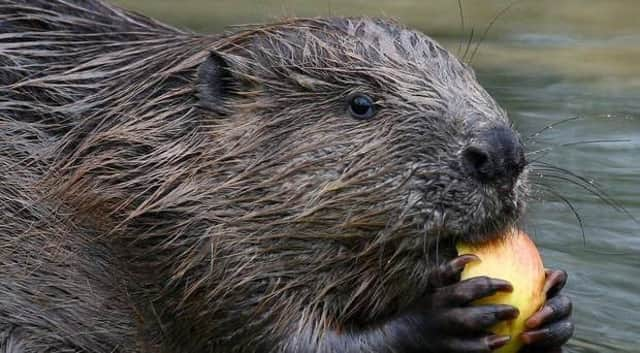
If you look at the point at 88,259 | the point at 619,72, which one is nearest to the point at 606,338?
the point at 88,259

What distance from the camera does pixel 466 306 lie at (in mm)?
4695

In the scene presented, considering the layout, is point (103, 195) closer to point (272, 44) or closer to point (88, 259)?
point (88, 259)

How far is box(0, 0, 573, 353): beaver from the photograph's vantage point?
188 inches

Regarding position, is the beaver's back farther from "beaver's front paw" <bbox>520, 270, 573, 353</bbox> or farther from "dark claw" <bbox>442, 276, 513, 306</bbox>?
"beaver's front paw" <bbox>520, 270, 573, 353</bbox>

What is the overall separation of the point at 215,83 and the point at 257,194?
0.43m

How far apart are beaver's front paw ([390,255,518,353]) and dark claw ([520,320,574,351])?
8 centimetres

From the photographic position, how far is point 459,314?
4676mm

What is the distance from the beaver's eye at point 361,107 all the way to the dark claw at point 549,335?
83 cm

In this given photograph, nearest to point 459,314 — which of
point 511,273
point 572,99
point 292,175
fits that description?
point 511,273

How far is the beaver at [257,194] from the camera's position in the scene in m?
4.78

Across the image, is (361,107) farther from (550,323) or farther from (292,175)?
(550,323)

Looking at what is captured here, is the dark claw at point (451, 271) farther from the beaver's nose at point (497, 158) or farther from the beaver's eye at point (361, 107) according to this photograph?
the beaver's eye at point (361, 107)

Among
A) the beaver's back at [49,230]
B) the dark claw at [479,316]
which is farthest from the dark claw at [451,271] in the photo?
the beaver's back at [49,230]

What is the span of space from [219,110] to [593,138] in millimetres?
3871
